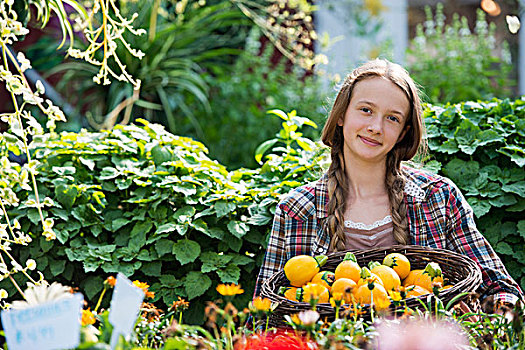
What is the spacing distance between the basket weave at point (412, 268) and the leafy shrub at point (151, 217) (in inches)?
21.3

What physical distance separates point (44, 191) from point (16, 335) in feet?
4.24

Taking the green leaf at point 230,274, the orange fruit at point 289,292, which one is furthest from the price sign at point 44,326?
the green leaf at point 230,274

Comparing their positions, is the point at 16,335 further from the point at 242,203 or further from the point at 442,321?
the point at 242,203

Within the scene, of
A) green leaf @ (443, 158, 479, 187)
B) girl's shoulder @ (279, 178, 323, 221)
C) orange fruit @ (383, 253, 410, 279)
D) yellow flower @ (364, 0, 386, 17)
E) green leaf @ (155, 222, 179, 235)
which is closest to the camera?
orange fruit @ (383, 253, 410, 279)

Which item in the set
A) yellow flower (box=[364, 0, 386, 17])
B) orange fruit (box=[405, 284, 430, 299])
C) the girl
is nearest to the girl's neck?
the girl

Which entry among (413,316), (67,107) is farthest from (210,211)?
(67,107)

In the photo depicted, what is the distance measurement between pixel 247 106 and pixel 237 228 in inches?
104

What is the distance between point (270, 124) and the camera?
4.45 m

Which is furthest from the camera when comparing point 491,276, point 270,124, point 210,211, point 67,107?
point 67,107

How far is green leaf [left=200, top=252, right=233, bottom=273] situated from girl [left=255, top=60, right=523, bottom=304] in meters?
0.26

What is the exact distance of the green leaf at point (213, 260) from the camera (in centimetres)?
205

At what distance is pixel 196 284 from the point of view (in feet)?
6.73

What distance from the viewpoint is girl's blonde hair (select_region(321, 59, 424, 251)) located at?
1.78 meters

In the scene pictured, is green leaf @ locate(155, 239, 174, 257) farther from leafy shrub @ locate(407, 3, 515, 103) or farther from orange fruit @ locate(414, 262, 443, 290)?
leafy shrub @ locate(407, 3, 515, 103)
